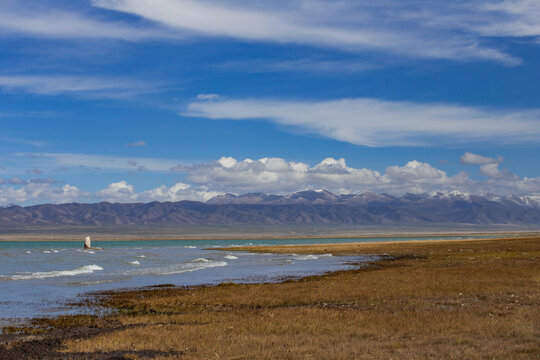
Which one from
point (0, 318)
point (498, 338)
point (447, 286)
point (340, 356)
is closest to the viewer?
point (340, 356)

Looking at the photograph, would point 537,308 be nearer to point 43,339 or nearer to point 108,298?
point 43,339

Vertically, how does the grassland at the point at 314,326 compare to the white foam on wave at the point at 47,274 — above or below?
above

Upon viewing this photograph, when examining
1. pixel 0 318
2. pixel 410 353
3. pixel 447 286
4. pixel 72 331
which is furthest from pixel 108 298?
pixel 410 353

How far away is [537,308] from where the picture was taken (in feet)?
70.4

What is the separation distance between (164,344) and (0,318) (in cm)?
1120

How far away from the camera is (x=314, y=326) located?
65.2 ft

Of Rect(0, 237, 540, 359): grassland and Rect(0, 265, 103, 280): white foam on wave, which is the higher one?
Rect(0, 237, 540, 359): grassland

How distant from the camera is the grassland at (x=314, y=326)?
15946 mm

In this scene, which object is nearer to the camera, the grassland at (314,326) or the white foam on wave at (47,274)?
the grassland at (314,326)

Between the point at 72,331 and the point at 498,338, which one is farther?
the point at 72,331

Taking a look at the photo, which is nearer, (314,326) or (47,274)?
(314,326)

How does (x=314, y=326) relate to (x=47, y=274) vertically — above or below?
above

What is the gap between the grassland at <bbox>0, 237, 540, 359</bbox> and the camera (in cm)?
1595

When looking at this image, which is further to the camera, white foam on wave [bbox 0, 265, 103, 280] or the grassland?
white foam on wave [bbox 0, 265, 103, 280]
